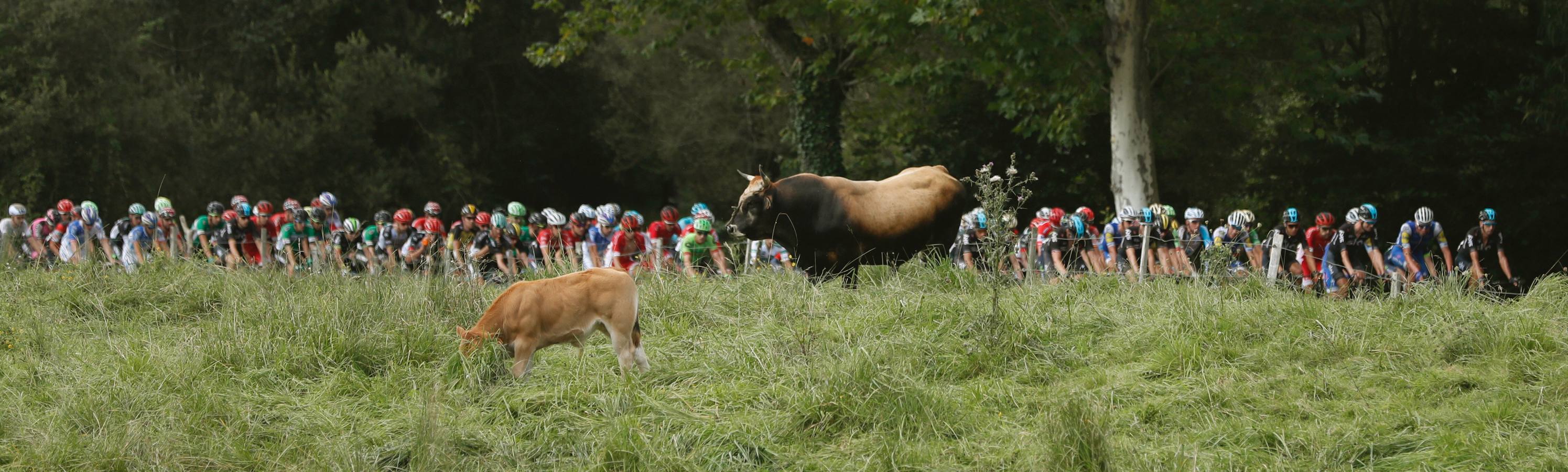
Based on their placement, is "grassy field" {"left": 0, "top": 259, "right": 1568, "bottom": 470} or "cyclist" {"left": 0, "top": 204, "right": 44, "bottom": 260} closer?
"grassy field" {"left": 0, "top": 259, "right": 1568, "bottom": 470}

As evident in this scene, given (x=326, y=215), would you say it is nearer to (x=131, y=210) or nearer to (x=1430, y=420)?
(x=131, y=210)

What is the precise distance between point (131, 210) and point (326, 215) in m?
2.50

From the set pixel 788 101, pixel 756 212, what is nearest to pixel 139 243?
pixel 756 212

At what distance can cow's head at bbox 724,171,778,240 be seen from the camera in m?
11.3

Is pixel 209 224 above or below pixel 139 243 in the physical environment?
below

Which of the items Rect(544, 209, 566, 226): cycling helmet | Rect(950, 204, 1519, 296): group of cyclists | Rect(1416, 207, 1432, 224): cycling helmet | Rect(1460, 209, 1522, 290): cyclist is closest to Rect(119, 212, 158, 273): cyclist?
Rect(544, 209, 566, 226): cycling helmet

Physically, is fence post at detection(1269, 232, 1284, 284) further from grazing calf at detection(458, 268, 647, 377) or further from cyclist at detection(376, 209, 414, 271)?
cyclist at detection(376, 209, 414, 271)

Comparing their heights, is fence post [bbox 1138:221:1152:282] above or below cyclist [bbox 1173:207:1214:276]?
above

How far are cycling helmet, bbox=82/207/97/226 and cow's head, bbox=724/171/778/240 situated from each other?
36.9 ft

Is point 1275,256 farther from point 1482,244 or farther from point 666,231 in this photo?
point 666,231

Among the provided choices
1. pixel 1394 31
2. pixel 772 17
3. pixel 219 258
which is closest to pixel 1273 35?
pixel 1394 31

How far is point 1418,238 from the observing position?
15031mm

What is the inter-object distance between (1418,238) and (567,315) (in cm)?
1061

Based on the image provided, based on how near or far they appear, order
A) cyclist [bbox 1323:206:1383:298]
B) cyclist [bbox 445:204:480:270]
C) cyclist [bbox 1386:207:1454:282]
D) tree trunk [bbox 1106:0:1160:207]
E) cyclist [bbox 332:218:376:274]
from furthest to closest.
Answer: tree trunk [bbox 1106:0:1160:207] < cyclist [bbox 1386:207:1454:282] < cyclist [bbox 445:204:480:270] < cyclist [bbox 1323:206:1383:298] < cyclist [bbox 332:218:376:274]
